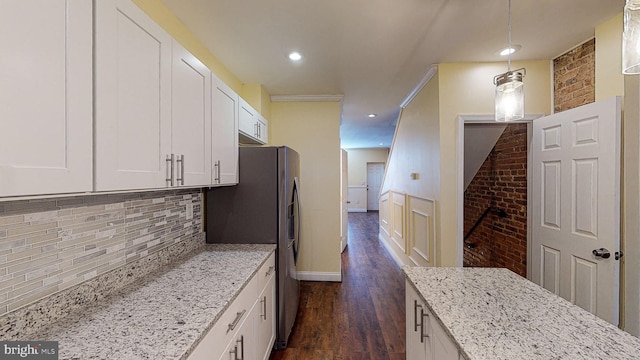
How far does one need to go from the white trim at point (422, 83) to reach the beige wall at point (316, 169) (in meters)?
1.01

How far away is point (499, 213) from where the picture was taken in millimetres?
3244

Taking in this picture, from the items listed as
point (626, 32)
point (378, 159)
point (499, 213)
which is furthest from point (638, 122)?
point (378, 159)

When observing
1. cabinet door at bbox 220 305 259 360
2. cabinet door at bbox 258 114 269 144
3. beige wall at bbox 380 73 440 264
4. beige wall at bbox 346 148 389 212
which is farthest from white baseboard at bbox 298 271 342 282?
beige wall at bbox 346 148 389 212

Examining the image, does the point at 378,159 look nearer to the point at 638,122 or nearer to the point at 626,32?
the point at 638,122

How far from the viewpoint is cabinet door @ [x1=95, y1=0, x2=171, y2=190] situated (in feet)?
3.05

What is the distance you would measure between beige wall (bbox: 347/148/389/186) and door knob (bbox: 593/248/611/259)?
819cm

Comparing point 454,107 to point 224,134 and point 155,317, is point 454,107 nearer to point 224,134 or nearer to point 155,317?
point 224,134

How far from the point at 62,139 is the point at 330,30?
1.81m

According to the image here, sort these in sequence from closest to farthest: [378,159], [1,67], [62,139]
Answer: [1,67], [62,139], [378,159]

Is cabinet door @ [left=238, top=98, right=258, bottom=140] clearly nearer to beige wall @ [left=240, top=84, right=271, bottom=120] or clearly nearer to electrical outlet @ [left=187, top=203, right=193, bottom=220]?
beige wall @ [left=240, top=84, right=271, bottom=120]

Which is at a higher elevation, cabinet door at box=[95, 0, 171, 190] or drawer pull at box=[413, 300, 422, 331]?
cabinet door at box=[95, 0, 171, 190]

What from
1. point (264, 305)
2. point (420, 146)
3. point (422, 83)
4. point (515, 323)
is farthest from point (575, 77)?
point (264, 305)

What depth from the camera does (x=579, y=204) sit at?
6.66ft

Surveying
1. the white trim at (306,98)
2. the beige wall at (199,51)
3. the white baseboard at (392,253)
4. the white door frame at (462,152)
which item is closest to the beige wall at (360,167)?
the white baseboard at (392,253)
